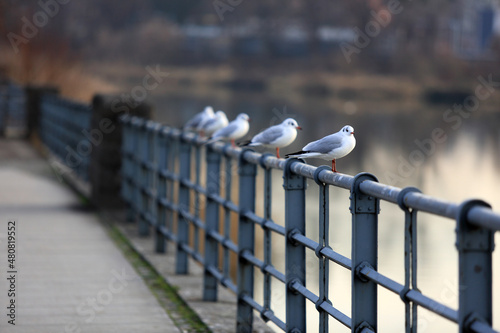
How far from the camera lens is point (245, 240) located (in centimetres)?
659

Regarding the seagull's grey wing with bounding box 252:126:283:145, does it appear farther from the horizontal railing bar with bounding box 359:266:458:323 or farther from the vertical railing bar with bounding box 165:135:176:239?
the vertical railing bar with bounding box 165:135:176:239

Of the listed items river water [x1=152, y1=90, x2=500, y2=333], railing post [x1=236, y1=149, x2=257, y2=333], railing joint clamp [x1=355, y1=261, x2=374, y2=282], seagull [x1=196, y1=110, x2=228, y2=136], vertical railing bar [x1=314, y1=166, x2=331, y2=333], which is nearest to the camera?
railing joint clamp [x1=355, y1=261, x2=374, y2=282]

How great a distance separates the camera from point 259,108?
55469 mm

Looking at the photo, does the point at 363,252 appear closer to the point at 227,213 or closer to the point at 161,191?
the point at 227,213

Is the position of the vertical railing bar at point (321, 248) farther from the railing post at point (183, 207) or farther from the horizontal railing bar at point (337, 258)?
the railing post at point (183, 207)

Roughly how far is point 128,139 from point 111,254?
8.52ft

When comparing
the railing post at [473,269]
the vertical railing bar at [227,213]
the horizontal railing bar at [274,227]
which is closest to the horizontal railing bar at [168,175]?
the vertical railing bar at [227,213]

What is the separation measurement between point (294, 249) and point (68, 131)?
485 inches

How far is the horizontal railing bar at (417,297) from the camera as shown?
3.56 m

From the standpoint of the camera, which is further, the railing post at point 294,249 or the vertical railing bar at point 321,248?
the railing post at point 294,249

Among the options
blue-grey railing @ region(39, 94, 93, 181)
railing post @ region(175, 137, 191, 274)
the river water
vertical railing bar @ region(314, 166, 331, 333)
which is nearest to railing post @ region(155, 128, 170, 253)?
railing post @ region(175, 137, 191, 274)

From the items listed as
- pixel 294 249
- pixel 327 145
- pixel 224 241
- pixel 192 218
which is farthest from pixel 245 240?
pixel 192 218

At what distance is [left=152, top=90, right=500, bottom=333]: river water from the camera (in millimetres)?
10578

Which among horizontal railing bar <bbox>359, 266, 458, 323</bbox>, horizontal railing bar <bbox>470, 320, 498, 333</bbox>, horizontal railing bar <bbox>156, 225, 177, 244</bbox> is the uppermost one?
horizontal railing bar <bbox>470, 320, 498, 333</bbox>
